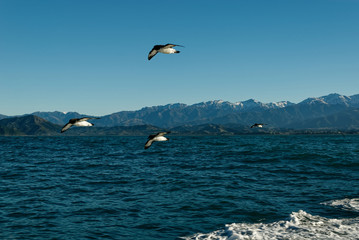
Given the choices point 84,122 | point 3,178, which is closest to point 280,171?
point 84,122

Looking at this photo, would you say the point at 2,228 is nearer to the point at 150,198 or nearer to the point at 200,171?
the point at 150,198

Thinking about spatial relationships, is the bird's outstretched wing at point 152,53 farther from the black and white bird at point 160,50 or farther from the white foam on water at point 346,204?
the white foam on water at point 346,204

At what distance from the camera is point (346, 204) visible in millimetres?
22547

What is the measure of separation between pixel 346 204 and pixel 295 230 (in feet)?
26.0

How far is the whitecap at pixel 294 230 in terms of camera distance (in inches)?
635

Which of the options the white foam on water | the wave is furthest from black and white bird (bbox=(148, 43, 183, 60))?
the white foam on water

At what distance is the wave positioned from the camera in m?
16.1

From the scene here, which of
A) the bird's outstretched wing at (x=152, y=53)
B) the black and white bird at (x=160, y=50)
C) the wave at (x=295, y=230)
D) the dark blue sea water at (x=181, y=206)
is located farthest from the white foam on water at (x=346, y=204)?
the bird's outstretched wing at (x=152, y=53)

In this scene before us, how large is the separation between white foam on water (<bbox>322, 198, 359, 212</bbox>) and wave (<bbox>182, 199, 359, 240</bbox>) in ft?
9.32

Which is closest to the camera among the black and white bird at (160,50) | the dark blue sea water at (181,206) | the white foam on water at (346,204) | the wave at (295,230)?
the wave at (295,230)

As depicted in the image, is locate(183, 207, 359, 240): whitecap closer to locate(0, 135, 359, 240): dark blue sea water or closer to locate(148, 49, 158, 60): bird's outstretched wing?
locate(0, 135, 359, 240): dark blue sea water

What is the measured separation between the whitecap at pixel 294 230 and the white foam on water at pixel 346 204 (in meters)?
2.84

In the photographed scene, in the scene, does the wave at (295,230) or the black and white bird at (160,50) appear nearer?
the wave at (295,230)

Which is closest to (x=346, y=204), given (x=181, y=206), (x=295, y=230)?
(x=295, y=230)
